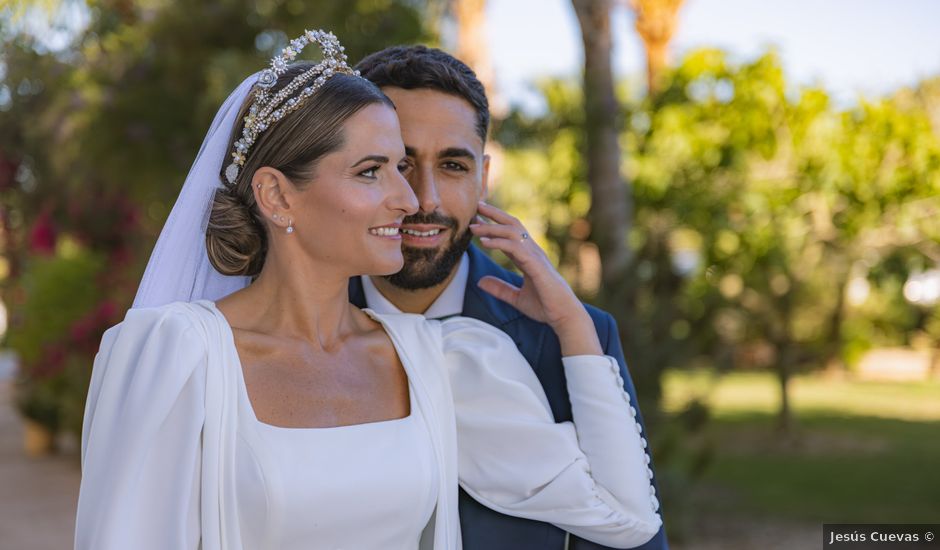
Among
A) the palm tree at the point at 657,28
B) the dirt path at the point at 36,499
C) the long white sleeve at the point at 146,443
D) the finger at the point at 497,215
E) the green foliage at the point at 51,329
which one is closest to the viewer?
the long white sleeve at the point at 146,443

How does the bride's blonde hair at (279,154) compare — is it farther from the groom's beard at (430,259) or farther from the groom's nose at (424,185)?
the groom's beard at (430,259)

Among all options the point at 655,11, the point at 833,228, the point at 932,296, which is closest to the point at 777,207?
the point at 833,228

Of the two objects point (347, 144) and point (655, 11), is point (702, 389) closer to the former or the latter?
point (347, 144)

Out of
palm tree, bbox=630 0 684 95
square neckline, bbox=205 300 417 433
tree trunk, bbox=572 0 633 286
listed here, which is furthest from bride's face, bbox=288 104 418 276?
palm tree, bbox=630 0 684 95

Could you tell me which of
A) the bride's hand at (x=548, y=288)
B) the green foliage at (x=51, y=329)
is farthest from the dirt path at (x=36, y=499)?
the bride's hand at (x=548, y=288)

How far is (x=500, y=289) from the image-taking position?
2.86m

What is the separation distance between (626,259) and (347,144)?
4996 mm

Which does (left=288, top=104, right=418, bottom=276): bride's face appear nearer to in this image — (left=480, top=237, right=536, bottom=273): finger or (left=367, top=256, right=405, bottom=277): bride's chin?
(left=367, top=256, right=405, bottom=277): bride's chin

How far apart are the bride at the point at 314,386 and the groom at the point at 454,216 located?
87 millimetres

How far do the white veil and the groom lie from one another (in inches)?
17.6

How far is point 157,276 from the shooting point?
2.52m

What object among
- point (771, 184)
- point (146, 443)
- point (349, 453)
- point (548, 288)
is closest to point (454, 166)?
point (548, 288)

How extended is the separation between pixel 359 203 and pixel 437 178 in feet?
1.60

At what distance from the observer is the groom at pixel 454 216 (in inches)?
103
